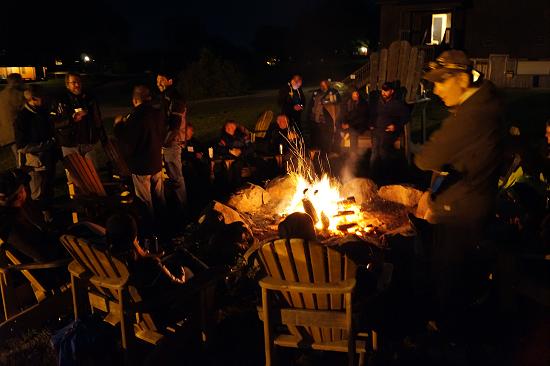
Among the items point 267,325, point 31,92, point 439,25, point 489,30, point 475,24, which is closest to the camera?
point 267,325

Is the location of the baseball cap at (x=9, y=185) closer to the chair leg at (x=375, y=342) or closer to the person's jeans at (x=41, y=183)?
the person's jeans at (x=41, y=183)

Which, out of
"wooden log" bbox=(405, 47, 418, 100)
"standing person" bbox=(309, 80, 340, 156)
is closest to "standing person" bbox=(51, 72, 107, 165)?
"standing person" bbox=(309, 80, 340, 156)

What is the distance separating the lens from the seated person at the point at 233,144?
340 inches

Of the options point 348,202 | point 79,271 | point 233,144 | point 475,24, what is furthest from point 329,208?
point 475,24

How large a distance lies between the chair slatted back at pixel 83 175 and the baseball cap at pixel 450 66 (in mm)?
4285

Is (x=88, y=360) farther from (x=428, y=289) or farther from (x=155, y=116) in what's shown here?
(x=155, y=116)

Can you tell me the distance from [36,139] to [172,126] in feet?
6.54

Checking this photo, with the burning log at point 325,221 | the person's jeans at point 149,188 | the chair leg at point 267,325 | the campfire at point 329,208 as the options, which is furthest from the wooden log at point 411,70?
the chair leg at point 267,325

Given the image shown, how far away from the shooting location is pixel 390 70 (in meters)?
13.5

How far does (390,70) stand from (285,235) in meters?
10.4

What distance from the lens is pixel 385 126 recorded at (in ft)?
28.5

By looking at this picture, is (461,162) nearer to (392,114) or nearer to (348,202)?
(348,202)

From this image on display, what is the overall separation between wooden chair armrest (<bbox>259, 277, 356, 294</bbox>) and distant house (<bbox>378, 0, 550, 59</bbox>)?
2597cm

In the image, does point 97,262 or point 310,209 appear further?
point 310,209
